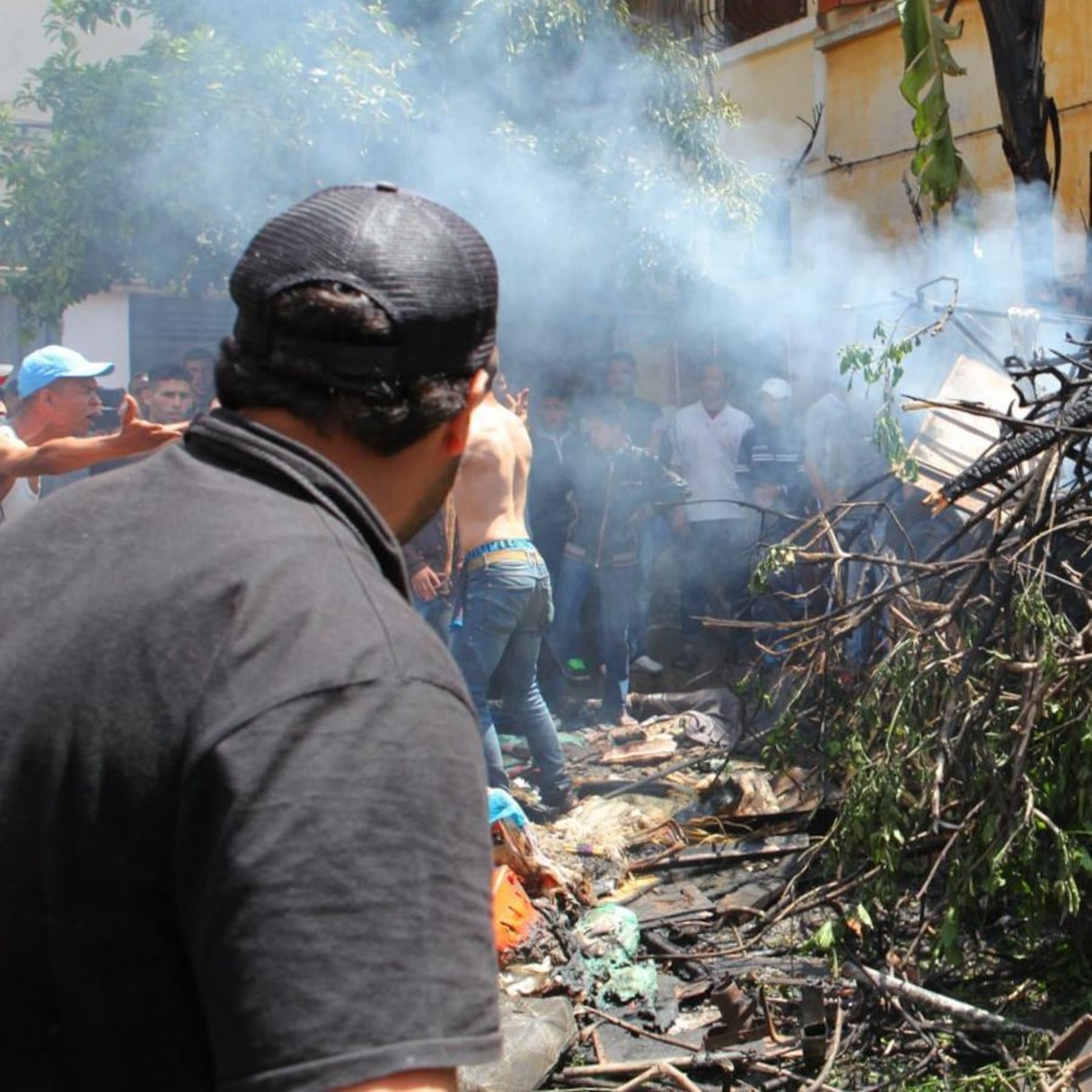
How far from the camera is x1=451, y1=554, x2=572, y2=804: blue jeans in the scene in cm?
550

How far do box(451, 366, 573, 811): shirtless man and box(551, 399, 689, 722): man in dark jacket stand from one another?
2089 mm

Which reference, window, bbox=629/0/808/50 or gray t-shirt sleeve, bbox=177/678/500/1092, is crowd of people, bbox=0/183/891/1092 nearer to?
gray t-shirt sleeve, bbox=177/678/500/1092

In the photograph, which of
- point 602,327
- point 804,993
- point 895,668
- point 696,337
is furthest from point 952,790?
point 696,337

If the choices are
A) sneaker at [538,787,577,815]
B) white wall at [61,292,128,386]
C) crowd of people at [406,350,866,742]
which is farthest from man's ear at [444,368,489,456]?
white wall at [61,292,128,386]

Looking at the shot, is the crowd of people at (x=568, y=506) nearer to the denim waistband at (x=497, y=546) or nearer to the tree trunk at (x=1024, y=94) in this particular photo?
the denim waistband at (x=497, y=546)

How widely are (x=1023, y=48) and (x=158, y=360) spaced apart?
901 cm

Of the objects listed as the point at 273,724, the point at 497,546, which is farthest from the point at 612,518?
the point at 273,724

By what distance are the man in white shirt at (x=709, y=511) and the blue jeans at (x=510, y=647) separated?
118 inches

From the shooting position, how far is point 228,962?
2.93ft

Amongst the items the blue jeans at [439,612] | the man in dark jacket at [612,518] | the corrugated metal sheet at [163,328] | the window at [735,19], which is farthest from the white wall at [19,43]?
the blue jeans at [439,612]

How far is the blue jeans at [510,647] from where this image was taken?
18.0 ft

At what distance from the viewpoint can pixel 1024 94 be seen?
7.24 metres

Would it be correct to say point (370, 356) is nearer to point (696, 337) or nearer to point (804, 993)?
point (804, 993)

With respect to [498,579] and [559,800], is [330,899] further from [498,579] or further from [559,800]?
[559,800]
